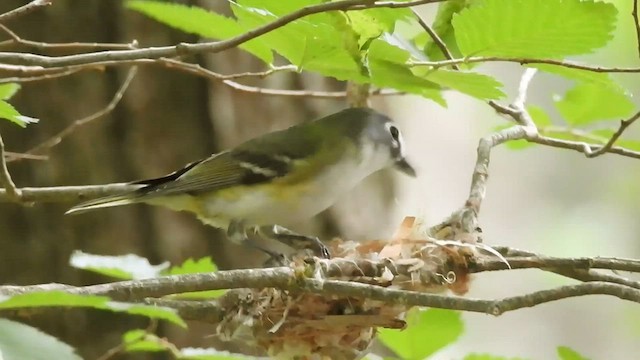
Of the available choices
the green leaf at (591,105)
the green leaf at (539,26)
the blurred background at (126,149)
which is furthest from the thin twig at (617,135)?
the blurred background at (126,149)

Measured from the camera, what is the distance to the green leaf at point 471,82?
73 cm

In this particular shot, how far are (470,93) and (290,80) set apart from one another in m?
0.91

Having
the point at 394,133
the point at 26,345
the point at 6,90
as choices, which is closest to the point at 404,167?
the point at 394,133

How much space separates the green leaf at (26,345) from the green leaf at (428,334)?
21.9 inches

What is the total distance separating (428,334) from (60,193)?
45 cm

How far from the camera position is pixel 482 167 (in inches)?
39.5

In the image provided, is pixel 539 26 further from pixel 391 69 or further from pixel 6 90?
pixel 6 90

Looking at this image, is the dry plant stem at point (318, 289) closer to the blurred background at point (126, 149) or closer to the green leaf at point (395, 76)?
the green leaf at point (395, 76)

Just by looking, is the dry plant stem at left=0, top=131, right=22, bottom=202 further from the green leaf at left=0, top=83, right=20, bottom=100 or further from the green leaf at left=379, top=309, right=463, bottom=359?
the green leaf at left=379, top=309, right=463, bottom=359

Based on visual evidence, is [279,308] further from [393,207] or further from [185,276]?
[393,207]

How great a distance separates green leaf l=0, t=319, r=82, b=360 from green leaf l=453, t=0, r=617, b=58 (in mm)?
445

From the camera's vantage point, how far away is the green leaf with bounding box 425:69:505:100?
73cm

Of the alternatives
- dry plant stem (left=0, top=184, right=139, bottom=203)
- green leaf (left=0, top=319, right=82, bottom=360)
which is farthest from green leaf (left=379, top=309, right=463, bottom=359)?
green leaf (left=0, top=319, right=82, bottom=360)

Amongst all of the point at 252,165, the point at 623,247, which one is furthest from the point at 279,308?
the point at 623,247
